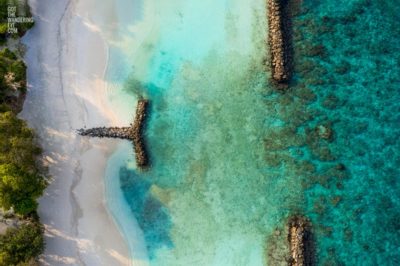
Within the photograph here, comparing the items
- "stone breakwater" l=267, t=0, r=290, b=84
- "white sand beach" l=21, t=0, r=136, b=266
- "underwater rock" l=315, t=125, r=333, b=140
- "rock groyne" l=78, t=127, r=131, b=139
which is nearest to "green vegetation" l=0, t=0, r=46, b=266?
"white sand beach" l=21, t=0, r=136, b=266

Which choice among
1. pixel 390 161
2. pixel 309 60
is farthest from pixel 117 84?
pixel 390 161

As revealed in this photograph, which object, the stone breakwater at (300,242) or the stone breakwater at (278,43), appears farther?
the stone breakwater at (278,43)

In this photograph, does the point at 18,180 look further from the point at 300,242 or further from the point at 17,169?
the point at 300,242

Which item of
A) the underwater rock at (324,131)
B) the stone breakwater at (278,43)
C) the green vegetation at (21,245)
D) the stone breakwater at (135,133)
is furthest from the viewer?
the stone breakwater at (278,43)

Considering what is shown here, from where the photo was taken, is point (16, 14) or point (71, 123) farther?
point (71, 123)

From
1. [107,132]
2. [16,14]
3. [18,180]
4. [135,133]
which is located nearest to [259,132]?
[135,133]

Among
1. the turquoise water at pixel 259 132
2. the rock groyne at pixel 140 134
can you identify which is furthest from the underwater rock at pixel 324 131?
the rock groyne at pixel 140 134

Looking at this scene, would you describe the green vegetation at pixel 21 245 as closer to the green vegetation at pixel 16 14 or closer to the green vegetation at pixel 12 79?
the green vegetation at pixel 12 79
